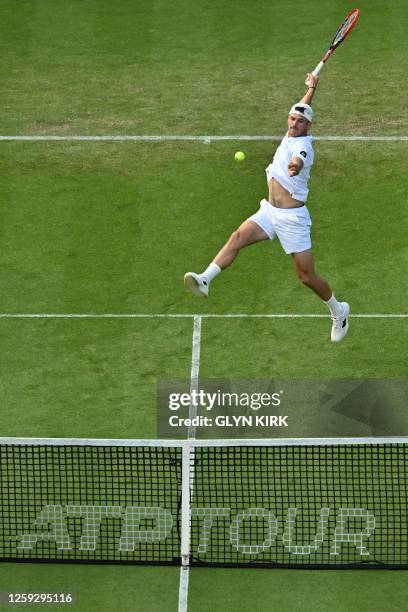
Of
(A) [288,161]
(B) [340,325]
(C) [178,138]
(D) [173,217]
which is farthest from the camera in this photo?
(C) [178,138]

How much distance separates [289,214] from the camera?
18875mm

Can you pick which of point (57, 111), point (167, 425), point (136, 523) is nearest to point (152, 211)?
point (57, 111)

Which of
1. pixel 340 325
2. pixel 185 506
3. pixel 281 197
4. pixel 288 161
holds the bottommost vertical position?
pixel 185 506

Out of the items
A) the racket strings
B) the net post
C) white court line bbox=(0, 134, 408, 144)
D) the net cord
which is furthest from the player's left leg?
white court line bbox=(0, 134, 408, 144)

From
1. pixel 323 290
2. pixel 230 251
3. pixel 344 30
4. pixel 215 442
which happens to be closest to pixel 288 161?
pixel 230 251

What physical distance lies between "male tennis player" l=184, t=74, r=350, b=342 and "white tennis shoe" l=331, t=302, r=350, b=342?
0.54 metres

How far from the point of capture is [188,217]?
77.8 ft

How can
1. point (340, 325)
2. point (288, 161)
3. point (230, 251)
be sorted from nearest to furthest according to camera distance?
point (288, 161) → point (230, 251) → point (340, 325)

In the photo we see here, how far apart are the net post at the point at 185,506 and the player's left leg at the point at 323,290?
12.2ft

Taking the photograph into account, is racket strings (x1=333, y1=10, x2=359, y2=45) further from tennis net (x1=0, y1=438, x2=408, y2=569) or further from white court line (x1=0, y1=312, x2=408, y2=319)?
tennis net (x1=0, y1=438, x2=408, y2=569)

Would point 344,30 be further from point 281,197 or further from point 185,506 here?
point 185,506

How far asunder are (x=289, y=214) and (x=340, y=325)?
1918 mm

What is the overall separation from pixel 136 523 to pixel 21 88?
13064mm

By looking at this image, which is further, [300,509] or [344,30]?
[344,30]
